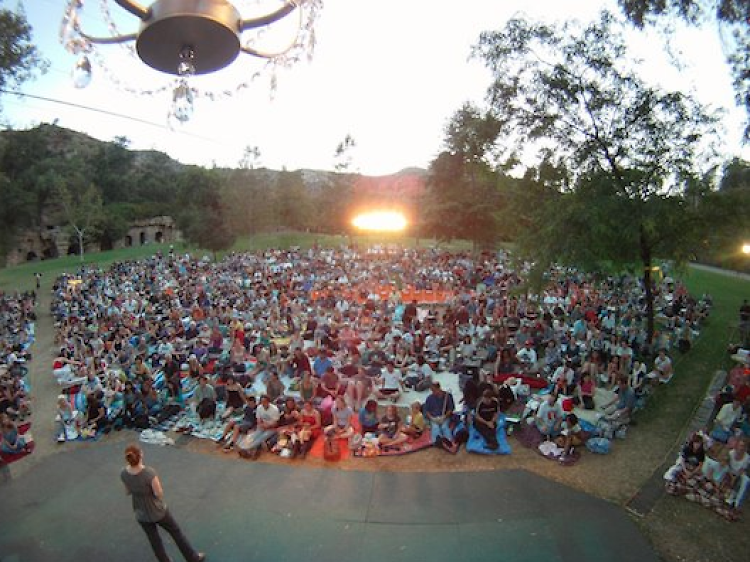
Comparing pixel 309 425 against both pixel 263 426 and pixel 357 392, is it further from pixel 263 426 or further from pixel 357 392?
pixel 357 392

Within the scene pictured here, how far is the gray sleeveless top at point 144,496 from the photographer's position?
472cm

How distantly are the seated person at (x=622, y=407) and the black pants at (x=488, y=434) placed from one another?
2.29 metres

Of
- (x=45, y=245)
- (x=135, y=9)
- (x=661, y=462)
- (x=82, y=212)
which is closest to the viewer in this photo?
(x=135, y=9)

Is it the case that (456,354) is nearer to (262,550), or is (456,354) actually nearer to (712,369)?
(712,369)

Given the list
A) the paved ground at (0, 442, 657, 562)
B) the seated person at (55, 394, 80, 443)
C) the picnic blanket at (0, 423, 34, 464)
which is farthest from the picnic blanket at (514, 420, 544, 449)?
the picnic blanket at (0, 423, 34, 464)

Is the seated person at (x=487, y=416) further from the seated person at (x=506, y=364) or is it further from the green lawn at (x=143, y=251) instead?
the green lawn at (x=143, y=251)

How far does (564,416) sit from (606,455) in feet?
2.79

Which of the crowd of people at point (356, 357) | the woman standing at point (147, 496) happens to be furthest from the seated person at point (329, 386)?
the woman standing at point (147, 496)

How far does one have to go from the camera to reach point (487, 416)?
8109 millimetres

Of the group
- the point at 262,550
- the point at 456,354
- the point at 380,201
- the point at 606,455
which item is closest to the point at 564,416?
the point at 606,455

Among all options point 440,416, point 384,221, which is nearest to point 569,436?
point 440,416

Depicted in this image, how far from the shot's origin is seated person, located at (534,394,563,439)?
801 centimetres

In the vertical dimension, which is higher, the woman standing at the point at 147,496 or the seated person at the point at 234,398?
the woman standing at the point at 147,496

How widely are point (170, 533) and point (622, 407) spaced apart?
7747 millimetres
